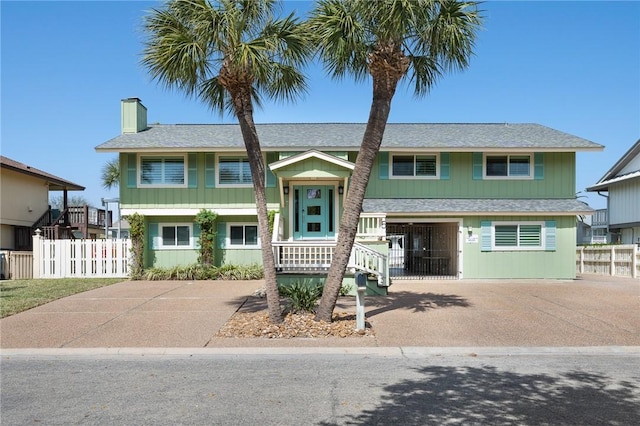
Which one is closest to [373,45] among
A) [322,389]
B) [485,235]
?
[322,389]

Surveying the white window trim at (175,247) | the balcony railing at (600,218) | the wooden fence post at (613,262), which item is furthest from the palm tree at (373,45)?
the balcony railing at (600,218)

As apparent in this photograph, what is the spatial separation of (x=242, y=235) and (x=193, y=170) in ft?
10.6

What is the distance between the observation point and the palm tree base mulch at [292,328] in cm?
923

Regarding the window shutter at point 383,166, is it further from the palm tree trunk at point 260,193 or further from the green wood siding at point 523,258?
the palm tree trunk at point 260,193

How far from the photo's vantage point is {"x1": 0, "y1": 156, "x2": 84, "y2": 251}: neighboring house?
23391mm

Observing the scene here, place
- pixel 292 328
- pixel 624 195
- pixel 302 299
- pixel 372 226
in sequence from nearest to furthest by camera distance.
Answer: pixel 292 328 < pixel 302 299 < pixel 372 226 < pixel 624 195

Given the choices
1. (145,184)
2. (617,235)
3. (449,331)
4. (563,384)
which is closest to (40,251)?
(145,184)

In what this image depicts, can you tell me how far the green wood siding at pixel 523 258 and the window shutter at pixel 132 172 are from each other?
43.0 feet

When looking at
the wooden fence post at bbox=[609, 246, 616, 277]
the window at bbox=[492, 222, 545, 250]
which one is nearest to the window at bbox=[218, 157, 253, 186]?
the window at bbox=[492, 222, 545, 250]

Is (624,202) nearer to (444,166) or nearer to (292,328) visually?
(444,166)

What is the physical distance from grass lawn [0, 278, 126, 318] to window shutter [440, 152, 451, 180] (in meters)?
13.1

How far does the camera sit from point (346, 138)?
20.2 m

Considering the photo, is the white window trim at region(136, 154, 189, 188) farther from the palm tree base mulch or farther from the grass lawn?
the palm tree base mulch

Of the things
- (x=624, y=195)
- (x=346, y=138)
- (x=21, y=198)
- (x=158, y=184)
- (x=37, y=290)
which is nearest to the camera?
(x=37, y=290)
